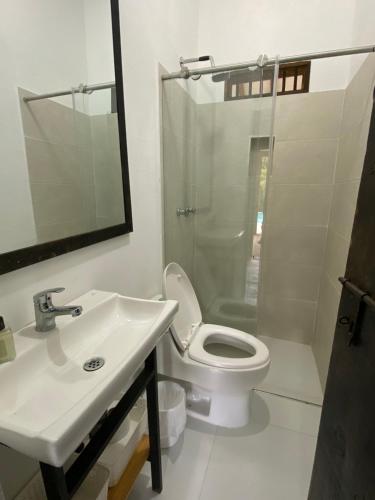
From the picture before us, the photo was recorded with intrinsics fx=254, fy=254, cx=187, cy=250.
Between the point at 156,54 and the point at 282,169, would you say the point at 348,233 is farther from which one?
the point at 156,54

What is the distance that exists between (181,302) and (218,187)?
3.00 feet

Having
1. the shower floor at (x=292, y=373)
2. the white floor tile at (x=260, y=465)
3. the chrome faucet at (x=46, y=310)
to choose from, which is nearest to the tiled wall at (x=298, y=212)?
the shower floor at (x=292, y=373)

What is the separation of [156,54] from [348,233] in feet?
4.86

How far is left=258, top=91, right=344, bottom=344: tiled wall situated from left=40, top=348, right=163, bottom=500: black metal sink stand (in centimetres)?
148

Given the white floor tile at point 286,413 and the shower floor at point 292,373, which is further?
the shower floor at point 292,373

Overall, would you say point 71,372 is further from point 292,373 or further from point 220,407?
point 292,373

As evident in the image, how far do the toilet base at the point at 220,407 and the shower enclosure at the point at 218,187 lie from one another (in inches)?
25.2

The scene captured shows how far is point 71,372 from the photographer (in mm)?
738

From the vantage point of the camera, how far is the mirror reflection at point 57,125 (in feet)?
2.41

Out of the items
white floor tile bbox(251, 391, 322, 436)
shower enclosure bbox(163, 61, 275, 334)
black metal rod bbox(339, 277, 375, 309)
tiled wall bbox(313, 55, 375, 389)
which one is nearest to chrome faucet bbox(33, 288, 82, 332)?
black metal rod bbox(339, 277, 375, 309)

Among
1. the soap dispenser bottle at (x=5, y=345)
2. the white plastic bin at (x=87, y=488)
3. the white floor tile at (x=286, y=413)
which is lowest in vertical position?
the white floor tile at (x=286, y=413)

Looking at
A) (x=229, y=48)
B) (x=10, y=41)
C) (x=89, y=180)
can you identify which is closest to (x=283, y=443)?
(x=89, y=180)

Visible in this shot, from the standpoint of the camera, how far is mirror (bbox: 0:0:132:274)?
0.73 meters

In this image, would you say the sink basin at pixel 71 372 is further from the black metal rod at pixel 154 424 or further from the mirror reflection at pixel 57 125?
the mirror reflection at pixel 57 125
